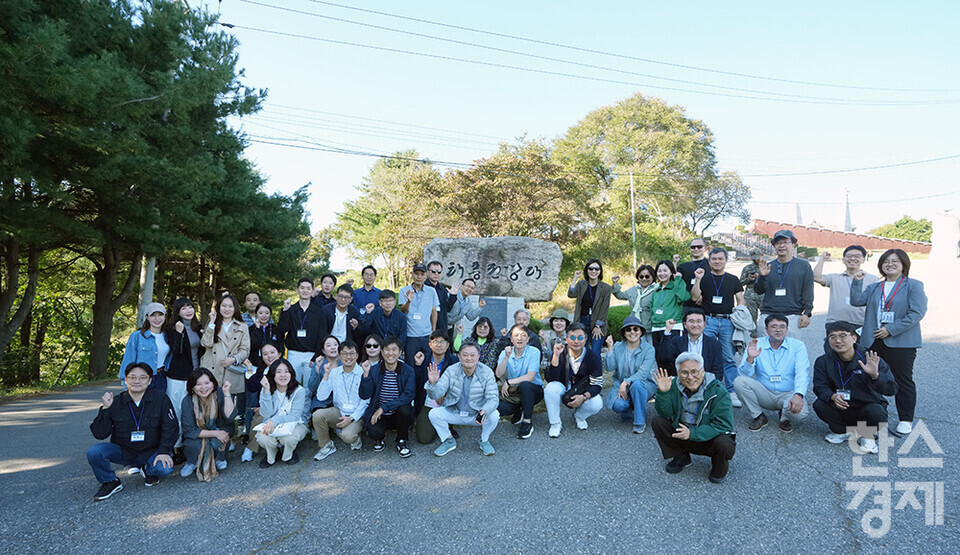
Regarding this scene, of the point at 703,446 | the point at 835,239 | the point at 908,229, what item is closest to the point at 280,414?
the point at 703,446

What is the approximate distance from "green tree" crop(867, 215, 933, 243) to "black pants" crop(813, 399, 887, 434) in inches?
1950

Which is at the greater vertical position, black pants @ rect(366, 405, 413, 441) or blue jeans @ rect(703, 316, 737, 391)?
blue jeans @ rect(703, 316, 737, 391)

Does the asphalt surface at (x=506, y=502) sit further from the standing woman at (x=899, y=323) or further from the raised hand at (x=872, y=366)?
the raised hand at (x=872, y=366)

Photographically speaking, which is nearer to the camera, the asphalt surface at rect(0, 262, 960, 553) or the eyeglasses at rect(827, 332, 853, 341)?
the asphalt surface at rect(0, 262, 960, 553)

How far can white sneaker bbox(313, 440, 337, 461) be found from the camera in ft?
14.4

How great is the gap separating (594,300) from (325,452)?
3.56 meters

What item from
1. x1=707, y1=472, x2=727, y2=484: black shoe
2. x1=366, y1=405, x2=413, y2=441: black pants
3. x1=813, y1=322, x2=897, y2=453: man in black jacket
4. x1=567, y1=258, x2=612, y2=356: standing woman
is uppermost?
x1=567, y1=258, x2=612, y2=356: standing woman

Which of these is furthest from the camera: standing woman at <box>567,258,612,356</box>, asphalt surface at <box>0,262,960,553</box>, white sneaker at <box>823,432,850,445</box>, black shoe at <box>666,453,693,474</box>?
standing woman at <box>567,258,612,356</box>

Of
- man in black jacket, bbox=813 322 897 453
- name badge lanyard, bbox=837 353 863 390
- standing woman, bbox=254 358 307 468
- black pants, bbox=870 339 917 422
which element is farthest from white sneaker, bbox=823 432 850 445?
standing woman, bbox=254 358 307 468

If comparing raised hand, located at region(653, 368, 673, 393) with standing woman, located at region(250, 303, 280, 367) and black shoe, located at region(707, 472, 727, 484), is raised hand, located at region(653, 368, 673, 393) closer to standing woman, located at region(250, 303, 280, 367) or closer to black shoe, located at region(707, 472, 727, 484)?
black shoe, located at region(707, 472, 727, 484)

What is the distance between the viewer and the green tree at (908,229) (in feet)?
138

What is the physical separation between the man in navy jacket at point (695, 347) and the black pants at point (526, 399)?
48.8 inches

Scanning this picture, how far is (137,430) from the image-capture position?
3.87 m

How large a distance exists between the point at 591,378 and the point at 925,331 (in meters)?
8.93
